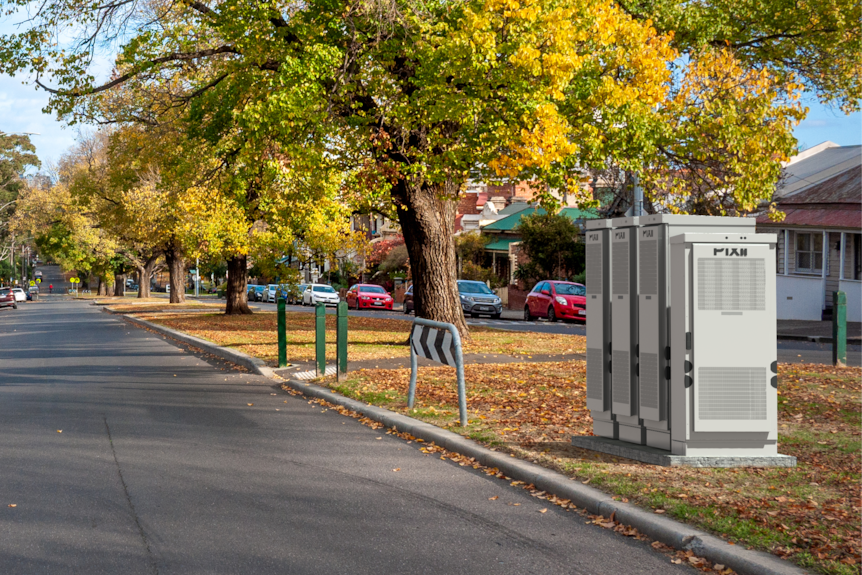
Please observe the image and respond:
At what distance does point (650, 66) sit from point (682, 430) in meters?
11.6

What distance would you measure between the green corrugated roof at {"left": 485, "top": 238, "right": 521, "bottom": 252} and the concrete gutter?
4064 cm

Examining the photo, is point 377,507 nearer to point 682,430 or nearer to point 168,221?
point 682,430

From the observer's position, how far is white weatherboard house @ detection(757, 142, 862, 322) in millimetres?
28156

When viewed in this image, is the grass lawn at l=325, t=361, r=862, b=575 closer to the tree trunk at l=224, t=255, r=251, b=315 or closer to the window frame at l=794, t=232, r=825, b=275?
the window frame at l=794, t=232, r=825, b=275

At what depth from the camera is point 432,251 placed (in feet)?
61.8

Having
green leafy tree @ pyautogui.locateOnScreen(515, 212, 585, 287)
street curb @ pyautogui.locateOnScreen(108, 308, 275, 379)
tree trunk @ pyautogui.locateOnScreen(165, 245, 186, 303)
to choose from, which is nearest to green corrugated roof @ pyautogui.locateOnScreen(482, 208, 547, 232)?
green leafy tree @ pyautogui.locateOnScreen(515, 212, 585, 287)

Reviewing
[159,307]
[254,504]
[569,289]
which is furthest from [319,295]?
[254,504]

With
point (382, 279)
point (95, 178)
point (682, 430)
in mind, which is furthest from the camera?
point (382, 279)

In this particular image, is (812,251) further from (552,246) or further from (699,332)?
(699,332)

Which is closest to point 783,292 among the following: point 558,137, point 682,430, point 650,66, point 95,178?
point 650,66

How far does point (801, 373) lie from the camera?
13062mm

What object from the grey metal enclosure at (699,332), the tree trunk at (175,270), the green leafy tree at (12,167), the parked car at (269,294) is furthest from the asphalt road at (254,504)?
the green leafy tree at (12,167)

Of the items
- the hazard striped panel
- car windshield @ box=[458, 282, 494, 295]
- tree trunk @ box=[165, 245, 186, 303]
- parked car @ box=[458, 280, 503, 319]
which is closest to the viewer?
the hazard striped panel

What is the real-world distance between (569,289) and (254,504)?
2775 cm
